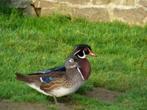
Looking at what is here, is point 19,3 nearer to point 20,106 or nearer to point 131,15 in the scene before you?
point 131,15

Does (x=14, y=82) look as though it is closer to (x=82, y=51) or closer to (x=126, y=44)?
(x=82, y=51)

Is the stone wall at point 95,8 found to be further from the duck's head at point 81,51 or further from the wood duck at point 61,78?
the wood duck at point 61,78

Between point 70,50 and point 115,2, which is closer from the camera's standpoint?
point 70,50

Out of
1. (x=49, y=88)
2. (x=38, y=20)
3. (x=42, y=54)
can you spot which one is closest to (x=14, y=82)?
(x=49, y=88)

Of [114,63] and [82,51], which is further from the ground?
[82,51]

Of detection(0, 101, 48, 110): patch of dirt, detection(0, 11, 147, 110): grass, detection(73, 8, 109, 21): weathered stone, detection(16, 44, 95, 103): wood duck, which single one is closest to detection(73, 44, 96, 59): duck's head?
detection(16, 44, 95, 103): wood duck

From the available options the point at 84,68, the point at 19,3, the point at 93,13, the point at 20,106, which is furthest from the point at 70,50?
the point at 20,106

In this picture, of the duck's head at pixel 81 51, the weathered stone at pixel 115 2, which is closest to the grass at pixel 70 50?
the weathered stone at pixel 115 2

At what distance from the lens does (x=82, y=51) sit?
7.82 meters

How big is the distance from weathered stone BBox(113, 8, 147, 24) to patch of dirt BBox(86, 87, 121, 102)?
11.4 feet

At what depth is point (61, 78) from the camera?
24.8 ft

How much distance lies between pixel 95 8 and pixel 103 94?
389 cm

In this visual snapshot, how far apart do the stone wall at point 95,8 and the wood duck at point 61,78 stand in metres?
4.17

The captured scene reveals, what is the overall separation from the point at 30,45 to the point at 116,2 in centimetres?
240
